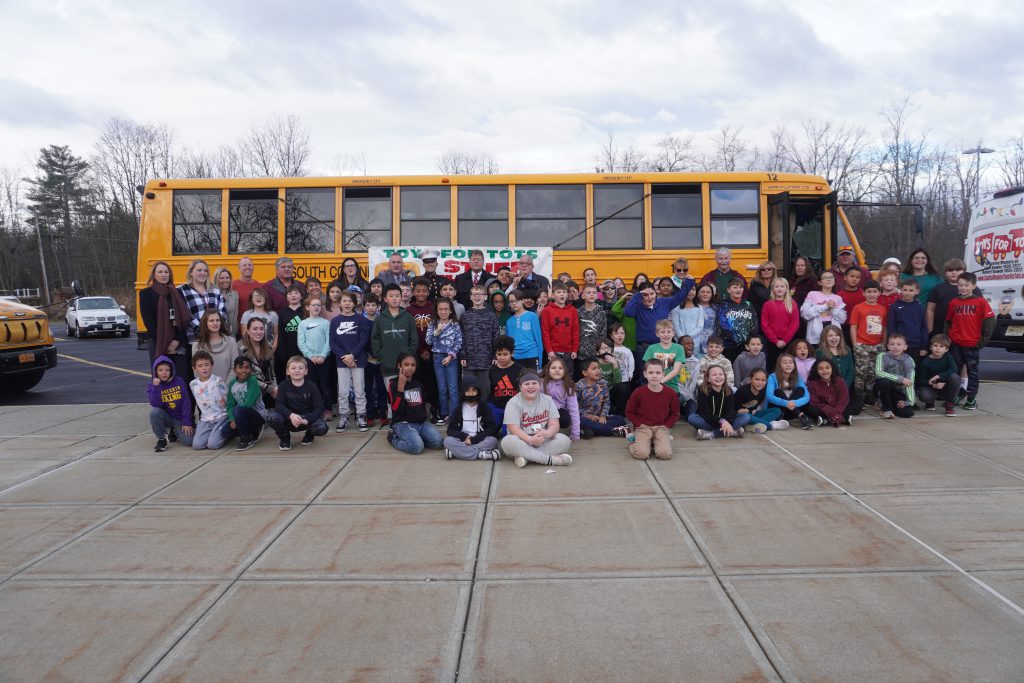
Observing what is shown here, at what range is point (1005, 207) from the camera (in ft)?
33.8

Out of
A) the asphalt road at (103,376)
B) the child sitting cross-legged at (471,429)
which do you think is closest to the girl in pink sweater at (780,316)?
the child sitting cross-legged at (471,429)

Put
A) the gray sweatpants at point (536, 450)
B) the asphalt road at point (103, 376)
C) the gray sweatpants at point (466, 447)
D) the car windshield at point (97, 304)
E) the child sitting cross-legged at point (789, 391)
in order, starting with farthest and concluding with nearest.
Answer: the car windshield at point (97, 304)
the asphalt road at point (103, 376)
the child sitting cross-legged at point (789, 391)
the gray sweatpants at point (466, 447)
the gray sweatpants at point (536, 450)

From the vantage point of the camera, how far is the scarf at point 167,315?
6812mm

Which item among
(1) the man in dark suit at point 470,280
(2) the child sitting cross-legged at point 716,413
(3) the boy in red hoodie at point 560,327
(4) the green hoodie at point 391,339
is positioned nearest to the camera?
(2) the child sitting cross-legged at point 716,413

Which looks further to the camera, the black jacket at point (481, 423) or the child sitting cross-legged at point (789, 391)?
the child sitting cross-legged at point (789, 391)

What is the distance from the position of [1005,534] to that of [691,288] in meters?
4.07

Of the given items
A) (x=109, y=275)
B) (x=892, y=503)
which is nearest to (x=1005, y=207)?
(x=892, y=503)

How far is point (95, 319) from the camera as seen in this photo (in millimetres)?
23062

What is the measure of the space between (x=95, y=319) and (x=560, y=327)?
22.3 m

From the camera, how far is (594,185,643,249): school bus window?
30.7 ft

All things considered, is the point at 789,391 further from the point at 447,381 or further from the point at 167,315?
the point at 167,315

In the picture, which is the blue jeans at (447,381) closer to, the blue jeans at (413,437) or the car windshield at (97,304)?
the blue jeans at (413,437)

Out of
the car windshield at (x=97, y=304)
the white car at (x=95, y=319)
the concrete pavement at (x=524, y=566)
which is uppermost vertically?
the car windshield at (x=97, y=304)

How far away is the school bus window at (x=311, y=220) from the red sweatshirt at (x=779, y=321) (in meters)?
6.18
